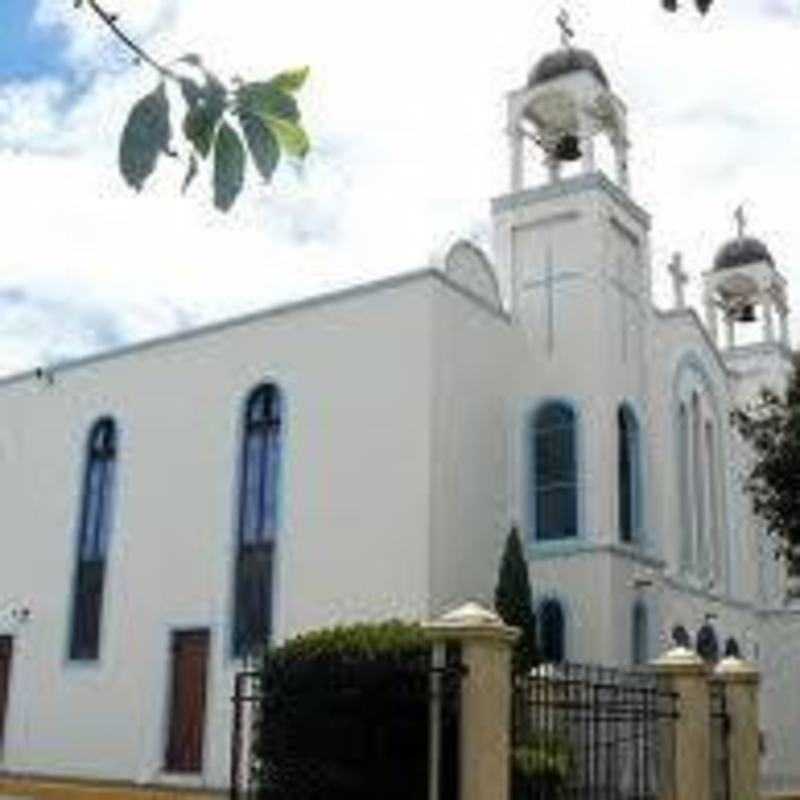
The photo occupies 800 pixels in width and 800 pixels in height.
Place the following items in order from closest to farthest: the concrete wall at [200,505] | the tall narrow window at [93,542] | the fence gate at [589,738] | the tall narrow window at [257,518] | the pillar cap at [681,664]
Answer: the fence gate at [589,738]
the pillar cap at [681,664]
the concrete wall at [200,505]
the tall narrow window at [257,518]
the tall narrow window at [93,542]

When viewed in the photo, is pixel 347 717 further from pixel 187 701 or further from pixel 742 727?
pixel 187 701

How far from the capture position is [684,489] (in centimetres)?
2845

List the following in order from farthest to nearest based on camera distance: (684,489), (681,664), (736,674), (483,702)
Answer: (684,489) < (736,674) < (681,664) < (483,702)

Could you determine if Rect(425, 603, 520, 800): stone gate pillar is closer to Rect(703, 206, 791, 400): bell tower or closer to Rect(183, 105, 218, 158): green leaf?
Rect(183, 105, 218, 158): green leaf

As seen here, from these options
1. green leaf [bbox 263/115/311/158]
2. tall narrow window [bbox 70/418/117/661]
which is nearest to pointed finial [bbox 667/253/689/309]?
tall narrow window [bbox 70/418/117/661]

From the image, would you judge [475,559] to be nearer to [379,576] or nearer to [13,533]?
[379,576]

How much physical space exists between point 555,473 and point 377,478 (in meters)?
3.39

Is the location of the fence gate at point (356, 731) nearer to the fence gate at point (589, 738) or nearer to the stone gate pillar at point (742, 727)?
the fence gate at point (589, 738)

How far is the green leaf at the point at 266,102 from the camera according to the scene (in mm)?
2340

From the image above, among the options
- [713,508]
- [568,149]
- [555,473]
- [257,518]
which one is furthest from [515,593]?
[568,149]

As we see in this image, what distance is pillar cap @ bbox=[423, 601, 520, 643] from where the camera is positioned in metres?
11.7

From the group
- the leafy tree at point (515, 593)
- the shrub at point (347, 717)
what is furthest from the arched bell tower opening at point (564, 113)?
the shrub at point (347, 717)

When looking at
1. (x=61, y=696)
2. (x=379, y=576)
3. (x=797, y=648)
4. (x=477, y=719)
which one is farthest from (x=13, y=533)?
(x=477, y=719)

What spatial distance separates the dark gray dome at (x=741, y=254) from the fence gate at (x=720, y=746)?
1923 centimetres
